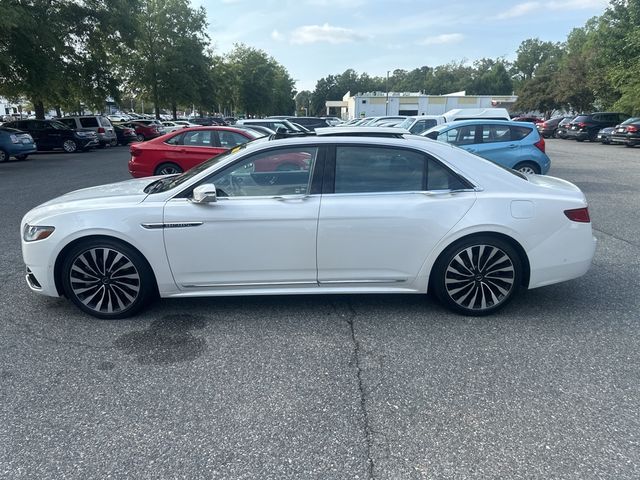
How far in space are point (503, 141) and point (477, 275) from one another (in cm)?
771

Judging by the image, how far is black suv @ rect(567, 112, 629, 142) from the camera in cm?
2855

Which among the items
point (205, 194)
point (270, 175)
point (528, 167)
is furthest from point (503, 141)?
point (205, 194)

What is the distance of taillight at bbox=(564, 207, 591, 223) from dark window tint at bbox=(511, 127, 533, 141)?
727 cm

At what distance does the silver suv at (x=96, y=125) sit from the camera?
79.1 feet

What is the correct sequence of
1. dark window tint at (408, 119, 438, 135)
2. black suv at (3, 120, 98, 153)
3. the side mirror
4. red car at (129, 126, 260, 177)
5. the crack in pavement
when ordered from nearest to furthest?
the crack in pavement → the side mirror → red car at (129, 126, 260, 177) → dark window tint at (408, 119, 438, 135) → black suv at (3, 120, 98, 153)

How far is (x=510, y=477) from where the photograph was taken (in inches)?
91.6

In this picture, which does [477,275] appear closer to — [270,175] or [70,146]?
[270,175]

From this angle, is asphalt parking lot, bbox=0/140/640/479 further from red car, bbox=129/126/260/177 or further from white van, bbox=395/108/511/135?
white van, bbox=395/108/511/135

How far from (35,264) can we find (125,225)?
2.99 feet

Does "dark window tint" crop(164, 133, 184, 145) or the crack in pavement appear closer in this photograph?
the crack in pavement

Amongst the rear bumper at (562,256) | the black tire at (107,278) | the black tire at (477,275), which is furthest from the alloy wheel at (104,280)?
the rear bumper at (562,256)

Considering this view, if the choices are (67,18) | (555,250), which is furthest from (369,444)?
(67,18)

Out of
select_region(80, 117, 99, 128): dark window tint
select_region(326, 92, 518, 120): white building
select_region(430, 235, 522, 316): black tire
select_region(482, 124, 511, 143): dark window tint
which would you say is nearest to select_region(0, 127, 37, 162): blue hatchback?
select_region(80, 117, 99, 128): dark window tint

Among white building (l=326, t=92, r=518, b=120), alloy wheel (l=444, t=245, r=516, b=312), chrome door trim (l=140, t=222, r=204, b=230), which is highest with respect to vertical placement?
white building (l=326, t=92, r=518, b=120)
